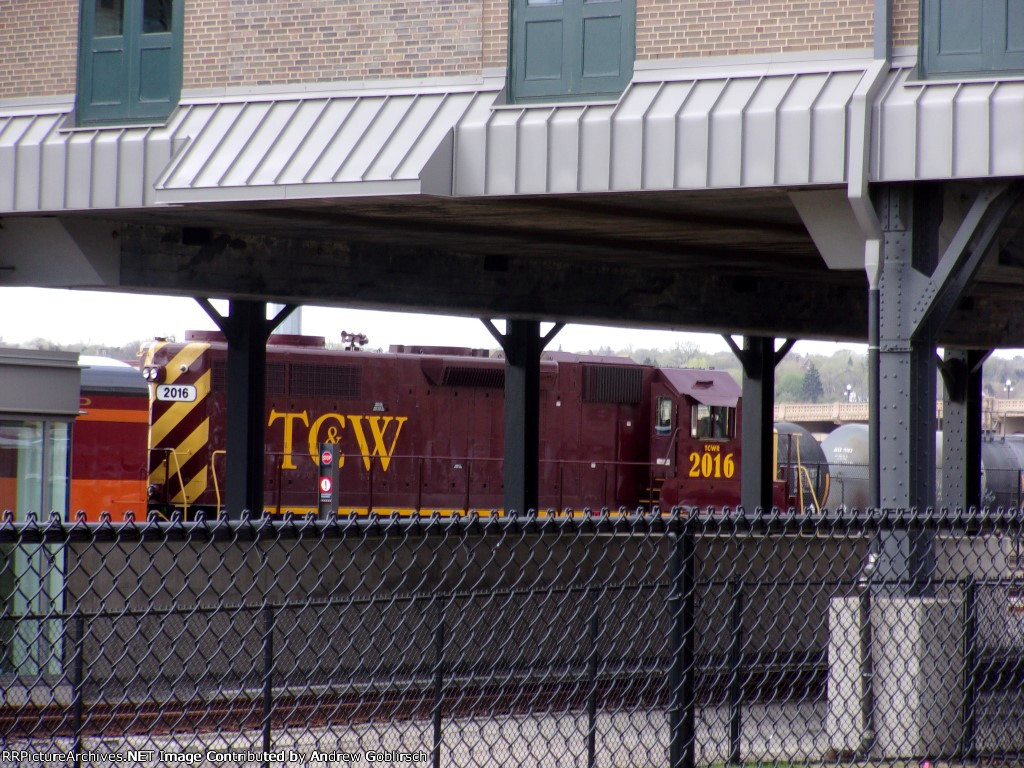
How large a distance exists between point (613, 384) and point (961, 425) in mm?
6159

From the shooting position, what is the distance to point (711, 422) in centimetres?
2430

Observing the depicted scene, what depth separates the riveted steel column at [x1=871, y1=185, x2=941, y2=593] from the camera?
9930 mm

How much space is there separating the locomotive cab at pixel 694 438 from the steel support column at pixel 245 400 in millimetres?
10478

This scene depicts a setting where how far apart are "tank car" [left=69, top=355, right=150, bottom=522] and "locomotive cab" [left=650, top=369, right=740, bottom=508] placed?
1054 cm

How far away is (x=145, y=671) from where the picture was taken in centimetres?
1045

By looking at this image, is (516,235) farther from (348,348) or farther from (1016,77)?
(348,348)

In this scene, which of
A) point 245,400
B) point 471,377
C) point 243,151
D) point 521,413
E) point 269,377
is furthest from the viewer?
point 471,377

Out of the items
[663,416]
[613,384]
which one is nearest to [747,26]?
[613,384]

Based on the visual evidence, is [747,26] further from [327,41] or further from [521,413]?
[521,413]

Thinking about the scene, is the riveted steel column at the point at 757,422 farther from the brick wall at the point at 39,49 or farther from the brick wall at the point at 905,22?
the brick wall at the point at 39,49

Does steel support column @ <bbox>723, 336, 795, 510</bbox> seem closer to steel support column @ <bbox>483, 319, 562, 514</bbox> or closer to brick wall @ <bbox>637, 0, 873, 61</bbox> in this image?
steel support column @ <bbox>483, 319, 562, 514</bbox>

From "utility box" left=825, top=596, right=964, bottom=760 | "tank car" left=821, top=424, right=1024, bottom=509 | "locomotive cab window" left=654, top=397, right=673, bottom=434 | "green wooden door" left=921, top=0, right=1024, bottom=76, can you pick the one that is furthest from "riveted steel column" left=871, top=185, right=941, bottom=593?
"tank car" left=821, top=424, right=1024, bottom=509

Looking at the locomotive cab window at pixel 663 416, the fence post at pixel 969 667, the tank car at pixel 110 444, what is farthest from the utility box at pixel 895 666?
the locomotive cab window at pixel 663 416

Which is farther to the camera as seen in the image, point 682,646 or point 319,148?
point 319,148
